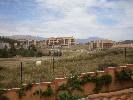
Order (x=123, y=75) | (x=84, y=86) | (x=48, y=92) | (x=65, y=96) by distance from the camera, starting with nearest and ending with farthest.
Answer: (x=65, y=96)
(x=48, y=92)
(x=123, y=75)
(x=84, y=86)

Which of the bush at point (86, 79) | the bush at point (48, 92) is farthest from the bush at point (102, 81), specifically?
the bush at point (48, 92)

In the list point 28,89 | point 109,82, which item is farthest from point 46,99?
point 109,82

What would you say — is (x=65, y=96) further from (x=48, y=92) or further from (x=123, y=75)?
(x=123, y=75)

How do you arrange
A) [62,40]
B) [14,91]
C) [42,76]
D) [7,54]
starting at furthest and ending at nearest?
[62,40] → [7,54] → [42,76] → [14,91]

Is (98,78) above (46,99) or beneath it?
above

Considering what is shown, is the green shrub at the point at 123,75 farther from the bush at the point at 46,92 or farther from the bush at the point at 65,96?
the bush at the point at 46,92

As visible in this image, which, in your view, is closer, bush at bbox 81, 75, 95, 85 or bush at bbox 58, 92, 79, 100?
bush at bbox 58, 92, 79, 100

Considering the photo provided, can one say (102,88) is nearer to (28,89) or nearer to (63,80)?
(63,80)

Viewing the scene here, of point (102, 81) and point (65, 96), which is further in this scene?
point (102, 81)

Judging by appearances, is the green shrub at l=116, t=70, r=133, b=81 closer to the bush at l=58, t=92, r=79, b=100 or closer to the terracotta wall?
the terracotta wall

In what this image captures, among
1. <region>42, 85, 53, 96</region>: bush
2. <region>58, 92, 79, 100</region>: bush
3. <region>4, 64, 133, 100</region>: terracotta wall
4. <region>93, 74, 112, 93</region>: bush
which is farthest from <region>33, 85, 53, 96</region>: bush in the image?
<region>93, 74, 112, 93</region>: bush

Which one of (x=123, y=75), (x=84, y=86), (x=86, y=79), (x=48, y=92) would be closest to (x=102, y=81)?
(x=86, y=79)

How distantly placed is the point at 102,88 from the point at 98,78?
0.54m

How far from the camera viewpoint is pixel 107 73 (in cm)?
1399
